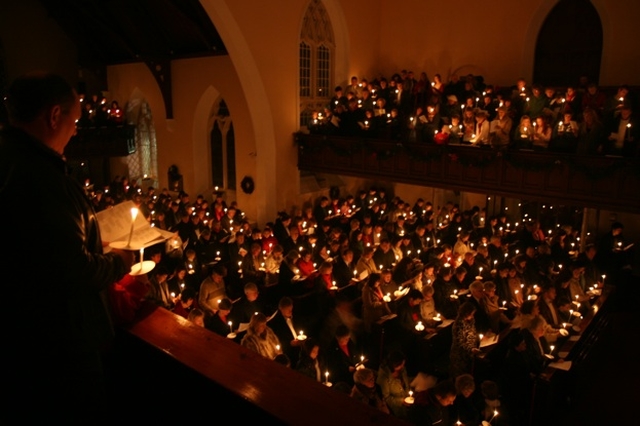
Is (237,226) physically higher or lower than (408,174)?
lower

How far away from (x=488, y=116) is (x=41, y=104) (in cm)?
1309

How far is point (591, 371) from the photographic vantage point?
8.97 meters

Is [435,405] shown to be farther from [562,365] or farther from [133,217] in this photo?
[133,217]

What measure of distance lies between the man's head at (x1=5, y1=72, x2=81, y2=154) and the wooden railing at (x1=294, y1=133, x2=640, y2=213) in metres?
11.4

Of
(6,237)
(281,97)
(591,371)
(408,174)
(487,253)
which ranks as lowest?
(591,371)

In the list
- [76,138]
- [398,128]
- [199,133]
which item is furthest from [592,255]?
[76,138]

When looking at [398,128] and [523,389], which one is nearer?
[523,389]

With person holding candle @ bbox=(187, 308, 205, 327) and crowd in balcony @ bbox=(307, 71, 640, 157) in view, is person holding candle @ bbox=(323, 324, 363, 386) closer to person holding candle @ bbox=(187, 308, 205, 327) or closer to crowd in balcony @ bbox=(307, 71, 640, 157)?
person holding candle @ bbox=(187, 308, 205, 327)

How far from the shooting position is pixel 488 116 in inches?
534

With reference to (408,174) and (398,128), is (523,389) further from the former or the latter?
(398,128)

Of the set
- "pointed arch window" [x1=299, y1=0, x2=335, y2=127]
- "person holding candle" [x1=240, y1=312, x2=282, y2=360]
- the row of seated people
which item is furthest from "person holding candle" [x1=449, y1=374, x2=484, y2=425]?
"pointed arch window" [x1=299, y1=0, x2=335, y2=127]

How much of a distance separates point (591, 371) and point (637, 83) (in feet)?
32.9

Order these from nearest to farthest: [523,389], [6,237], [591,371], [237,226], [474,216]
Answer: [6,237]
[523,389]
[591,371]
[237,226]
[474,216]

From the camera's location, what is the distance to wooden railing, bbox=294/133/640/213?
1110cm
